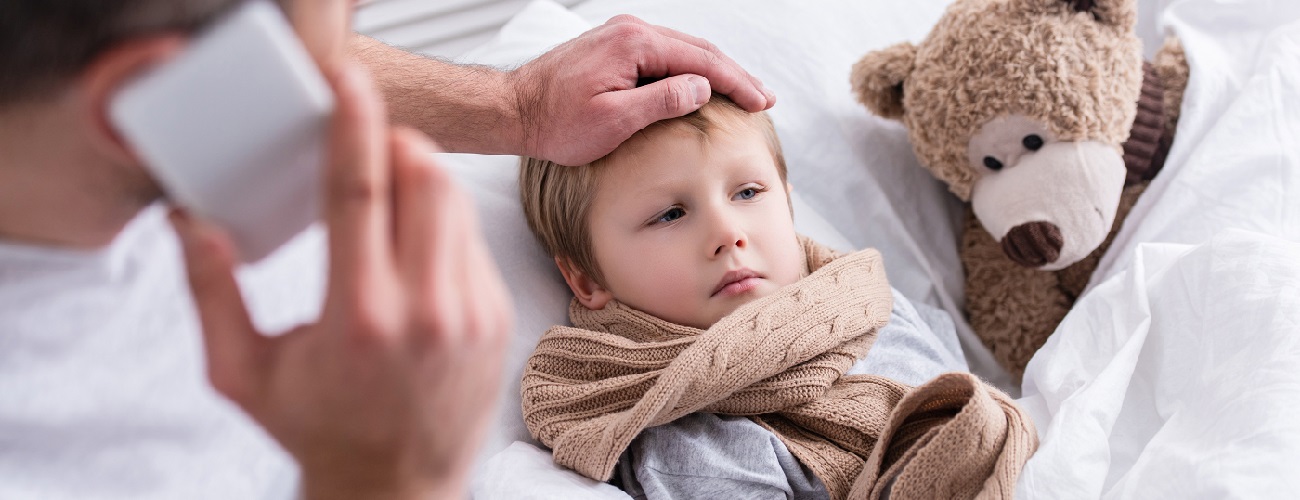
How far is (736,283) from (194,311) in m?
0.70

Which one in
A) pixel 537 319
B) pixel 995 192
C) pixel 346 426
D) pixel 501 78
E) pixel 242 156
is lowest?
pixel 537 319

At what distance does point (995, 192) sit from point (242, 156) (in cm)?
115

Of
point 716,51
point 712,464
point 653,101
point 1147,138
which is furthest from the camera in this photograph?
point 1147,138

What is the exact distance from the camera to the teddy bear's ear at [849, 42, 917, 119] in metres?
1.45

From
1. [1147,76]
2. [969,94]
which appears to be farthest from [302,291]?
[1147,76]

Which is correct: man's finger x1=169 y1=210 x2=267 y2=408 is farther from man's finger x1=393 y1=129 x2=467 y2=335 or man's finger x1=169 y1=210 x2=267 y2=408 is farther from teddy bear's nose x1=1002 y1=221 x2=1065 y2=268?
teddy bear's nose x1=1002 y1=221 x2=1065 y2=268

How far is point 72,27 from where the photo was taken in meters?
0.44

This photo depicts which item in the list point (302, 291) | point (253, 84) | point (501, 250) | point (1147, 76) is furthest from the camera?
point (1147, 76)

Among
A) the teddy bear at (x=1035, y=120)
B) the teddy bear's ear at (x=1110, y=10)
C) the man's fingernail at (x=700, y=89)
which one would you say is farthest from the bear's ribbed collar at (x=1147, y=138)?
the man's fingernail at (x=700, y=89)

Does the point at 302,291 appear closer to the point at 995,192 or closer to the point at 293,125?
the point at 293,125

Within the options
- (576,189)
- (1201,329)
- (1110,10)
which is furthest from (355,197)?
(1110,10)

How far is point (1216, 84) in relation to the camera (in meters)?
1.47

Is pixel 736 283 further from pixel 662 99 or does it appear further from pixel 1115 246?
pixel 1115 246

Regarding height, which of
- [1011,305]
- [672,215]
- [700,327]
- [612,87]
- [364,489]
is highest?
[364,489]
